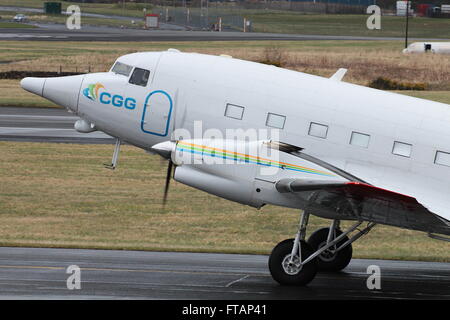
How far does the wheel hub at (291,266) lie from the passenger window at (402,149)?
11.2ft

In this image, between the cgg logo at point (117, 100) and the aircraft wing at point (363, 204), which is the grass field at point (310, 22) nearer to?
the cgg logo at point (117, 100)

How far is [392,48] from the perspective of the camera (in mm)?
107312

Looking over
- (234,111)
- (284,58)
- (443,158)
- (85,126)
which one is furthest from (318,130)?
(284,58)

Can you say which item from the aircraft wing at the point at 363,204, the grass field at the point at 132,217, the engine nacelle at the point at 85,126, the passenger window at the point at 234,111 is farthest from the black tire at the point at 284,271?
the engine nacelle at the point at 85,126

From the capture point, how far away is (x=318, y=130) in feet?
68.6

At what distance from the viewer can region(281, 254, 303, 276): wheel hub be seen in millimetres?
20812

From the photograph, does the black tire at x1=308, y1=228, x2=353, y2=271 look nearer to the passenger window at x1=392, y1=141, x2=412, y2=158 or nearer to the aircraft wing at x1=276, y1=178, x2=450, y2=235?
the aircraft wing at x1=276, y1=178, x2=450, y2=235

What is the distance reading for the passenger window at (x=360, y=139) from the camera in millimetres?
A: 20675

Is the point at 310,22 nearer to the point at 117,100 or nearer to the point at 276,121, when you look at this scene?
the point at 117,100

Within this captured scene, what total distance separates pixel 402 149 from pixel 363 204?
1901 millimetres

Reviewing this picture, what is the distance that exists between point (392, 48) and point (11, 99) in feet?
194

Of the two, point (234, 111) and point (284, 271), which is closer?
point (284, 271)

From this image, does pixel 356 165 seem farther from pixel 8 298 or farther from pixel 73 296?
pixel 8 298

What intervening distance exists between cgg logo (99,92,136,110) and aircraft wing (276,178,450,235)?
4850mm
